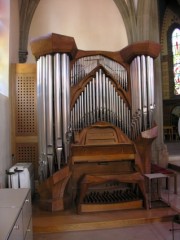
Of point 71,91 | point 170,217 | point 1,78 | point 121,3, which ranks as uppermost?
point 121,3

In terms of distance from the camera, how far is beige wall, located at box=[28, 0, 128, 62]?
24.8ft

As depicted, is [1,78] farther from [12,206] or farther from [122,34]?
[122,34]

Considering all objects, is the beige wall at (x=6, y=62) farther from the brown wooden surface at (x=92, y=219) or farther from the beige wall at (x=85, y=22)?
the beige wall at (x=85, y=22)

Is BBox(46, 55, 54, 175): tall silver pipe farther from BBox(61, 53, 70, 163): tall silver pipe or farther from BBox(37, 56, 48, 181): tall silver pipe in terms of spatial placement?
BBox(61, 53, 70, 163): tall silver pipe

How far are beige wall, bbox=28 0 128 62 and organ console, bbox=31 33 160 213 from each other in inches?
105

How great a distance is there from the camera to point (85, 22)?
767cm

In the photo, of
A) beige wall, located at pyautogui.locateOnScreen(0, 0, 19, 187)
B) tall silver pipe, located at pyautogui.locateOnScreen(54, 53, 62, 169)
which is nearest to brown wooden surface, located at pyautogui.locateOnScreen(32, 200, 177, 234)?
tall silver pipe, located at pyautogui.locateOnScreen(54, 53, 62, 169)

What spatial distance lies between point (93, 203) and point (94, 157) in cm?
76

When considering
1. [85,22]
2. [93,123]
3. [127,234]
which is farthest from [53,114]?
[85,22]

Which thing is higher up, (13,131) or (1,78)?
(1,78)

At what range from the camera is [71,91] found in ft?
15.7

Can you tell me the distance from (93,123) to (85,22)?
4015 mm

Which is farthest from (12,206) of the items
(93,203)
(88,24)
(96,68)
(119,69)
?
(88,24)

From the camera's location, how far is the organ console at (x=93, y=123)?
4.41 metres
